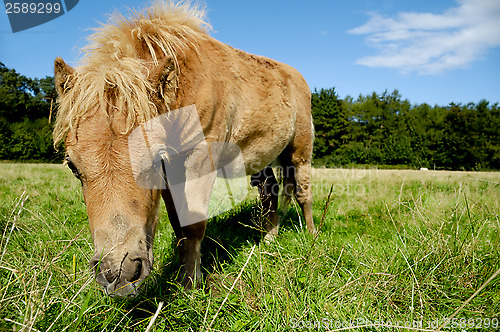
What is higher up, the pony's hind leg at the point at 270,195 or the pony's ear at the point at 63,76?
the pony's ear at the point at 63,76

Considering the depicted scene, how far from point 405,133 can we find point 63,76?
5091 centimetres

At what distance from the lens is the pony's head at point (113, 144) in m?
1.56

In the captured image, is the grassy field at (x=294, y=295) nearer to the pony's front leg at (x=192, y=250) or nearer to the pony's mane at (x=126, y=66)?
the pony's front leg at (x=192, y=250)

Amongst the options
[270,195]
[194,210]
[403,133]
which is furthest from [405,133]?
[194,210]

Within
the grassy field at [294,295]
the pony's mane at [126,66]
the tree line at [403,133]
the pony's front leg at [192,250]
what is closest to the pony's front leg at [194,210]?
the pony's front leg at [192,250]

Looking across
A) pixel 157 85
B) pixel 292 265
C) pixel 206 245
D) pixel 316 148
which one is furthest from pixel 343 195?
pixel 316 148

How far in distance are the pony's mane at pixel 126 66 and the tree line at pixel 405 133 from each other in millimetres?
38265

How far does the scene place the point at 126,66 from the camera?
6.49 feet

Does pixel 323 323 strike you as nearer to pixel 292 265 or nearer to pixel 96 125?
pixel 292 265

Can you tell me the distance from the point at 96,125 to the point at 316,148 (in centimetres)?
4605

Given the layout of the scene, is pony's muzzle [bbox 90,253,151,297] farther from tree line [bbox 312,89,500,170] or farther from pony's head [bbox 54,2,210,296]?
tree line [bbox 312,89,500,170]

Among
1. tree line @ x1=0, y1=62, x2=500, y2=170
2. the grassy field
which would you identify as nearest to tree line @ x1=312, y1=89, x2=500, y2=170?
tree line @ x1=0, y1=62, x2=500, y2=170

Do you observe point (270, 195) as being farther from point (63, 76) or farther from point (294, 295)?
point (63, 76)

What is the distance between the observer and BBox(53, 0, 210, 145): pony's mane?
5.87ft
